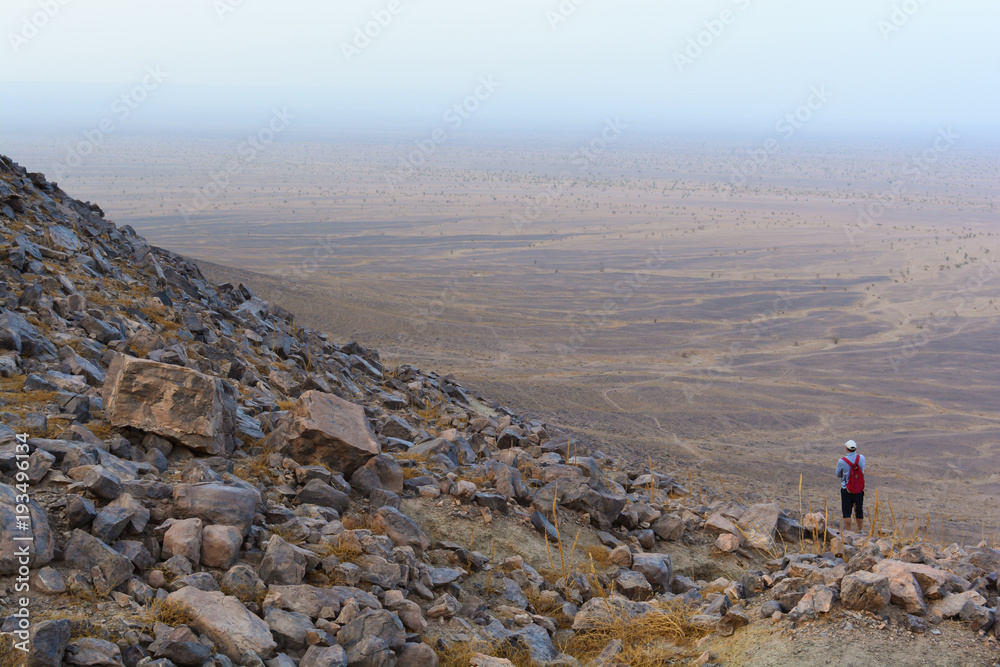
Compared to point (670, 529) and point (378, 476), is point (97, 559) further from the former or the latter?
point (670, 529)

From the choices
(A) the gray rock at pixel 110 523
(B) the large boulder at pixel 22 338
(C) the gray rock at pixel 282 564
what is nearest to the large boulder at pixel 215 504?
(C) the gray rock at pixel 282 564

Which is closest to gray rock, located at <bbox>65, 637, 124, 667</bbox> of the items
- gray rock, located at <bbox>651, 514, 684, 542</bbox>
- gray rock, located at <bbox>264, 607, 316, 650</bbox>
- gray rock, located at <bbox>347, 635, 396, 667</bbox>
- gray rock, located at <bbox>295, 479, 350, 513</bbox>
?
gray rock, located at <bbox>264, 607, 316, 650</bbox>

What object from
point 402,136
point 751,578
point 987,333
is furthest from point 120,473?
point 402,136

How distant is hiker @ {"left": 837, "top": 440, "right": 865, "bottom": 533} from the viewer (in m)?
8.78

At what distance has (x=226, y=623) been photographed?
12.3 ft

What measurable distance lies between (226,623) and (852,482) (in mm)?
7462

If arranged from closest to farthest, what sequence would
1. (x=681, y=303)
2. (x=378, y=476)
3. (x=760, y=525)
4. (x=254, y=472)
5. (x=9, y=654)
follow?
1. (x=9, y=654)
2. (x=254, y=472)
3. (x=378, y=476)
4. (x=760, y=525)
5. (x=681, y=303)

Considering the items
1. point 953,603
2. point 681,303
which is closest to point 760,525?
point 953,603

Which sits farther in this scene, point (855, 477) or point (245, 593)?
point (855, 477)

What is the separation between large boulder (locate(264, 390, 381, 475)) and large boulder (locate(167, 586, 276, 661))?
2361 mm

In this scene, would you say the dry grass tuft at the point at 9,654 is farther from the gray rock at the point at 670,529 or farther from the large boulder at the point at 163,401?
the gray rock at the point at 670,529

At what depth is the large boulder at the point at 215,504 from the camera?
15.3ft

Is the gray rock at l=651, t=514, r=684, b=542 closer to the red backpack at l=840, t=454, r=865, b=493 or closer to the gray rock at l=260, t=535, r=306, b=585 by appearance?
the red backpack at l=840, t=454, r=865, b=493

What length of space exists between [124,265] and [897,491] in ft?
44.4
